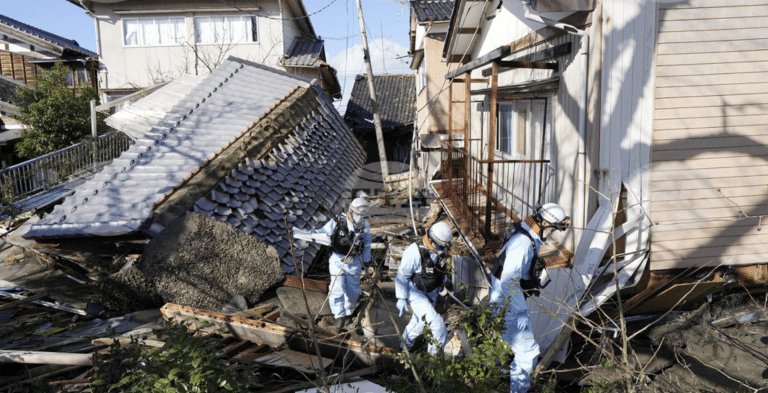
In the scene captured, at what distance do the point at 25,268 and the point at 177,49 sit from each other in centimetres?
1672

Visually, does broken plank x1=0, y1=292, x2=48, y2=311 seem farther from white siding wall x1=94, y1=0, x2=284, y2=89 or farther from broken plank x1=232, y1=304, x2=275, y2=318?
white siding wall x1=94, y1=0, x2=284, y2=89

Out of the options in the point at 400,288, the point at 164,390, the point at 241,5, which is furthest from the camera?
the point at 241,5

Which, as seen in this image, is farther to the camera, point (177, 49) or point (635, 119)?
point (177, 49)

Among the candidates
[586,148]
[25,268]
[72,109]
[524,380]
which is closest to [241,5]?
[72,109]

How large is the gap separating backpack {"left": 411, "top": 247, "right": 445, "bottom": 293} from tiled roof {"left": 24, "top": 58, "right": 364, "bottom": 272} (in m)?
1.90

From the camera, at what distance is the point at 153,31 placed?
68.2 ft

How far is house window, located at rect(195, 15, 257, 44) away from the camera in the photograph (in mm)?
20703

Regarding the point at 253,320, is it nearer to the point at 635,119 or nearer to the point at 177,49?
the point at 635,119

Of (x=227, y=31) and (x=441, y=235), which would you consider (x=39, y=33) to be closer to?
(x=227, y=31)

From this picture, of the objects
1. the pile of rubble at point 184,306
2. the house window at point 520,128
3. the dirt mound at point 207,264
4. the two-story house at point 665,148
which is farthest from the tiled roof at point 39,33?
the two-story house at point 665,148

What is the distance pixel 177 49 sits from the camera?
68.0ft

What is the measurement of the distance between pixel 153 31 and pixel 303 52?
6.44 meters

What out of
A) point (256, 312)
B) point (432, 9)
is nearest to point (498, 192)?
point (256, 312)

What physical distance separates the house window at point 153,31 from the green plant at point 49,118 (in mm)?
6442
